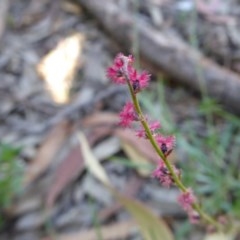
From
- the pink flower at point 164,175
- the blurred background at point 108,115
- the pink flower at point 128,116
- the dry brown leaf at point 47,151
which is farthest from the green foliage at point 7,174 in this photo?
the pink flower at point 128,116

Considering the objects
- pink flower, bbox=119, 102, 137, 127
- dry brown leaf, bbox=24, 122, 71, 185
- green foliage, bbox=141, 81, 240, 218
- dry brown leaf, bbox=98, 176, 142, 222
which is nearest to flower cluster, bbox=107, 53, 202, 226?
pink flower, bbox=119, 102, 137, 127

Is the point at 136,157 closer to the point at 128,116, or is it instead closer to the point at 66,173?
the point at 66,173

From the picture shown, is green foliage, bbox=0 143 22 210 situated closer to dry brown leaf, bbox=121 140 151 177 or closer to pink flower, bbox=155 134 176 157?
dry brown leaf, bbox=121 140 151 177

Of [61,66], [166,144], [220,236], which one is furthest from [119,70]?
[61,66]

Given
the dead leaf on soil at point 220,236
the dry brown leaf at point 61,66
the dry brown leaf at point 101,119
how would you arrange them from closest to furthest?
1. the dead leaf on soil at point 220,236
2. the dry brown leaf at point 101,119
3. the dry brown leaf at point 61,66

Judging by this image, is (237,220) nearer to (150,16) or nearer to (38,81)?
(38,81)

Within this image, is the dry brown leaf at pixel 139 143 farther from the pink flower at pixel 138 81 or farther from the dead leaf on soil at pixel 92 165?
the pink flower at pixel 138 81

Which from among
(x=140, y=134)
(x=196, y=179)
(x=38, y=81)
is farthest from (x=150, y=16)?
(x=140, y=134)
